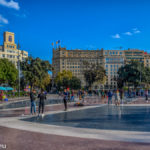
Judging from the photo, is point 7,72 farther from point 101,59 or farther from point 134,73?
point 101,59

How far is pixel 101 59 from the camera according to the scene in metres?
146

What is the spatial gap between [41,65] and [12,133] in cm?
4689

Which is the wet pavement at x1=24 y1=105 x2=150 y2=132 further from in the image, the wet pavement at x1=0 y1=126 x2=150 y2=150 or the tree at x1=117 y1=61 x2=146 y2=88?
the tree at x1=117 y1=61 x2=146 y2=88

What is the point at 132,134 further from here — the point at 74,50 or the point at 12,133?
the point at 74,50

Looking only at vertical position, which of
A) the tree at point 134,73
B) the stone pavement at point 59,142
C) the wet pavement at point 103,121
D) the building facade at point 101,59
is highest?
the building facade at point 101,59

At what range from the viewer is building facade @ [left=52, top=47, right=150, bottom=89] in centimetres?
14475

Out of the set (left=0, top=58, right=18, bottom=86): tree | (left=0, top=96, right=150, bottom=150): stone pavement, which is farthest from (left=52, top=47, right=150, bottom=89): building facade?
(left=0, top=96, right=150, bottom=150): stone pavement

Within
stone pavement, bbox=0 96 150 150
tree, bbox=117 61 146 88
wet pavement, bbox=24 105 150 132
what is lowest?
wet pavement, bbox=24 105 150 132

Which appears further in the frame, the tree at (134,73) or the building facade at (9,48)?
the building facade at (9,48)

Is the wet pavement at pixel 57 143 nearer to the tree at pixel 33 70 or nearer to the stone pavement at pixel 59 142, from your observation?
the stone pavement at pixel 59 142

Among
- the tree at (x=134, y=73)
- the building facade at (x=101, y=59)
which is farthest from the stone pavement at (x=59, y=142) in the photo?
the building facade at (x=101, y=59)

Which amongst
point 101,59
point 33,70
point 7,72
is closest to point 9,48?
point 7,72

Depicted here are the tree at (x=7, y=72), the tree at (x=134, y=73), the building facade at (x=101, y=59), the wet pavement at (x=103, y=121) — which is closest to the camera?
the wet pavement at (x=103, y=121)

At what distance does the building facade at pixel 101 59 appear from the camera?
14475 cm
